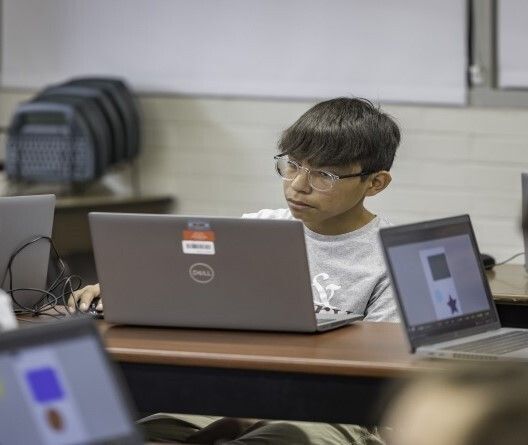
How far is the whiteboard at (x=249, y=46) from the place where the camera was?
5.51 metres

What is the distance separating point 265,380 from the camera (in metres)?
2.41

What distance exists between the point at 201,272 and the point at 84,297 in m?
0.43

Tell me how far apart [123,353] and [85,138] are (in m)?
3.49

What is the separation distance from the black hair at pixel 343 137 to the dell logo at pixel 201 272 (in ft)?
1.92

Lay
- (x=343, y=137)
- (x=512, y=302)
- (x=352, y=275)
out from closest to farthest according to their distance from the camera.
Answer: (x=352, y=275)
(x=343, y=137)
(x=512, y=302)

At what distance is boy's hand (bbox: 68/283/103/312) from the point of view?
2.87m

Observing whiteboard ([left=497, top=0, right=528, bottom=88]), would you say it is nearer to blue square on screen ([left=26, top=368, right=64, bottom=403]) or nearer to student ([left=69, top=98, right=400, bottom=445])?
student ([left=69, top=98, right=400, bottom=445])

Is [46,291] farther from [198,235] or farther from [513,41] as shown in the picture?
[513,41]

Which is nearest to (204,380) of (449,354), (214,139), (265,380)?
(265,380)

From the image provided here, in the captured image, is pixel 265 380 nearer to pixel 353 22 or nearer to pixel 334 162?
pixel 334 162

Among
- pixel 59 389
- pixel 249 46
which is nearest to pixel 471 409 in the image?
pixel 59 389

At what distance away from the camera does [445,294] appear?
2545 mm

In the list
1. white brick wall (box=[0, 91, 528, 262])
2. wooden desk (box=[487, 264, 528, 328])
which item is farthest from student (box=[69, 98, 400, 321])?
white brick wall (box=[0, 91, 528, 262])

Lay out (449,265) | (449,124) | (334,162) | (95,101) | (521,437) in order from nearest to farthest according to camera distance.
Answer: (521,437)
(449,265)
(334,162)
(449,124)
(95,101)
